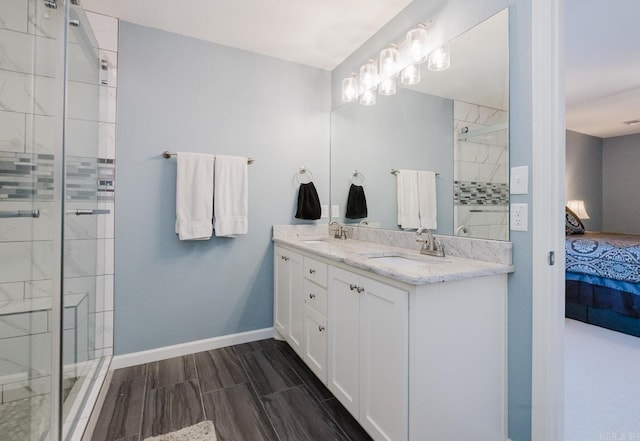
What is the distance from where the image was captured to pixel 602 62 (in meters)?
2.76

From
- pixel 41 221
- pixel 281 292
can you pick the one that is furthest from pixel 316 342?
pixel 41 221

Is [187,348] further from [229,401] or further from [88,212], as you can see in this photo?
[88,212]

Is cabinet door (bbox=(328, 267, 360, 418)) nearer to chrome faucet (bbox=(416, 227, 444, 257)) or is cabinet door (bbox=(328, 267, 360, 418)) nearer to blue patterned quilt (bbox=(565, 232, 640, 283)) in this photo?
chrome faucet (bbox=(416, 227, 444, 257))

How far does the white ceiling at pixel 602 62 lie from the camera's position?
6.75ft

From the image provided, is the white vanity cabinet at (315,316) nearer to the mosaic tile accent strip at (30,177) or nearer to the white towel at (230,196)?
the white towel at (230,196)

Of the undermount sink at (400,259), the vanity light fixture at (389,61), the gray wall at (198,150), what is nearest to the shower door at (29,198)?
the gray wall at (198,150)

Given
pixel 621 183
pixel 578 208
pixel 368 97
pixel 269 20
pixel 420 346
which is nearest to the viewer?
pixel 420 346

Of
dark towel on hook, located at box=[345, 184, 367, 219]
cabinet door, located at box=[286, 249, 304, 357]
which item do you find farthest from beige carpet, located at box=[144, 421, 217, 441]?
dark towel on hook, located at box=[345, 184, 367, 219]

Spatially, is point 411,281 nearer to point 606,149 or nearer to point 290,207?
point 290,207

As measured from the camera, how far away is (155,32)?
2.12 meters

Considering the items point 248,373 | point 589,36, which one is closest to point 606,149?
point 589,36

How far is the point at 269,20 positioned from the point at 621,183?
Answer: 6327 millimetres

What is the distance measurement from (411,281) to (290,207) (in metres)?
1.65

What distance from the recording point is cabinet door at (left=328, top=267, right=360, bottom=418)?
1.43 m
